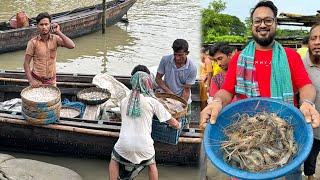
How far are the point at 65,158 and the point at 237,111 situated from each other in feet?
12.2

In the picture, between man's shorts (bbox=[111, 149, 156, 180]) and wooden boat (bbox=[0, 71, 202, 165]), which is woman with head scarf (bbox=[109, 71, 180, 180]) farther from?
wooden boat (bbox=[0, 71, 202, 165])

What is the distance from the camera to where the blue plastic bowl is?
8.13 ft

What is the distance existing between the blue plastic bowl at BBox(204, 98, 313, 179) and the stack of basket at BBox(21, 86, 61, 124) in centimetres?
304

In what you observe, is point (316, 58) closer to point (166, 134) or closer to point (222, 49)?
point (222, 49)

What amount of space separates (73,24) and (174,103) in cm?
924

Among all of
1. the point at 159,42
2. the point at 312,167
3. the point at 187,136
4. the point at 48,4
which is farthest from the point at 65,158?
the point at 48,4

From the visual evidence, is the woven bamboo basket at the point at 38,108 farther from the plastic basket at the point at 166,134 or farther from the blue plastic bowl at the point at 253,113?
the blue plastic bowl at the point at 253,113

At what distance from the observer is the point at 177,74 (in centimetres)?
550

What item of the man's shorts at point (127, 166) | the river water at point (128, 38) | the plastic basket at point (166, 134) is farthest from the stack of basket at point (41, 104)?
the river water at point (128, 38)

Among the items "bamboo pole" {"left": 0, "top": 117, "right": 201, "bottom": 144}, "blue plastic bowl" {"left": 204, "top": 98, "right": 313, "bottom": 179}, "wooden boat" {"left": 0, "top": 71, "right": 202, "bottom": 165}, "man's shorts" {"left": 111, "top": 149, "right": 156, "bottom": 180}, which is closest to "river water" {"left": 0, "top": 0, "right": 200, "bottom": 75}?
"wooden boat" {"left": 0, "top": 71, "right": 202, "bottom": 165}

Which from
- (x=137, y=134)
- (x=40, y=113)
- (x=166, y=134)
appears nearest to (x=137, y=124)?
(x=137, y=134)

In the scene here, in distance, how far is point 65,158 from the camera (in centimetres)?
598

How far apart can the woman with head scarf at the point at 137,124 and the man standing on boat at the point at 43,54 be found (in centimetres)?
212

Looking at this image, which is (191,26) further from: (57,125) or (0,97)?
(57,125)
